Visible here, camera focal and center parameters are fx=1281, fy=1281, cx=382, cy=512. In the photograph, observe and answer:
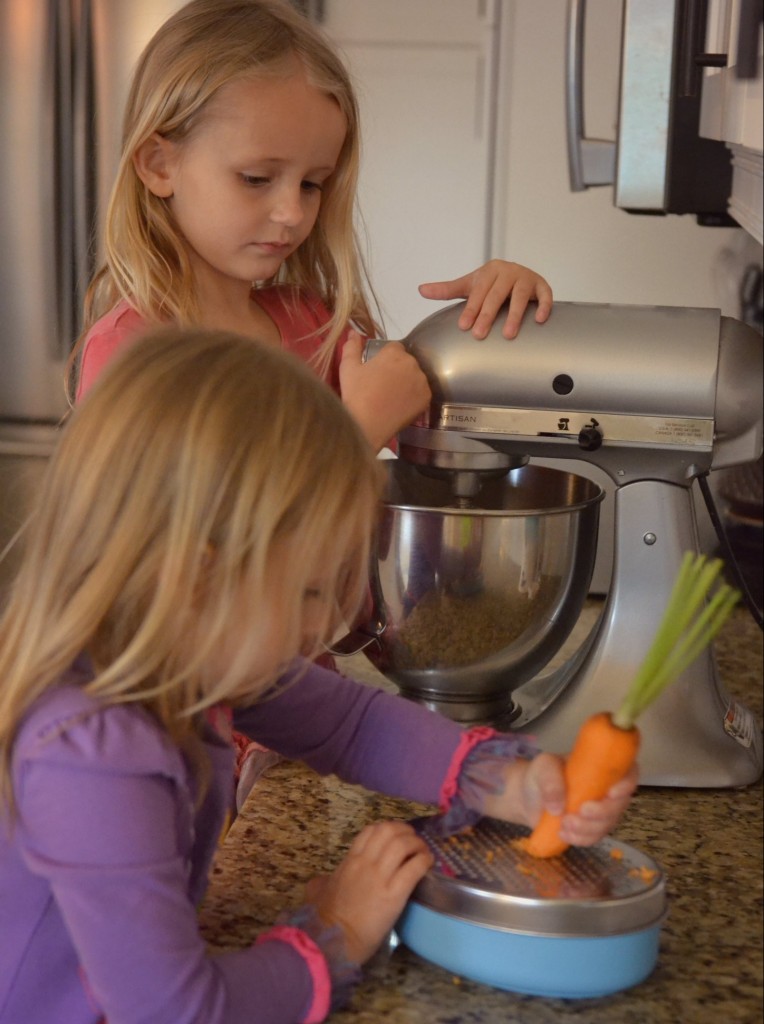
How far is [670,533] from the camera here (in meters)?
1.07

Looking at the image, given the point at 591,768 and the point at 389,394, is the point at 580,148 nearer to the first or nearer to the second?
the point at 389,394

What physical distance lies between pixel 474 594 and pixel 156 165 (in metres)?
0.56

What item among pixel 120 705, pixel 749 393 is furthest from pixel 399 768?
pixel 749 393

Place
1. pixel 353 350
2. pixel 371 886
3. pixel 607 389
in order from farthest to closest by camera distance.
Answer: pixel 353 350 → pixel 607 389 → pixel 371 886

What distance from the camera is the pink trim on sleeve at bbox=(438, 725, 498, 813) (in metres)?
0.85

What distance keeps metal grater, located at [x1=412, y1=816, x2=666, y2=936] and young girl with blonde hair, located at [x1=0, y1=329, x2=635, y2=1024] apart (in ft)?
0.07

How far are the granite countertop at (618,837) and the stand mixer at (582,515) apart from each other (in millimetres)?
81

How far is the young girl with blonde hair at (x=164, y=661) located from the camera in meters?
0.65

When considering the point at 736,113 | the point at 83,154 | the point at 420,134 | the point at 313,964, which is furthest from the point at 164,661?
the point at 83,154

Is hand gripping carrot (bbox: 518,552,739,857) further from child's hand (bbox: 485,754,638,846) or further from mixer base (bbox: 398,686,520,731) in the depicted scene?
mixer base (bbox: 398,686,520,731)

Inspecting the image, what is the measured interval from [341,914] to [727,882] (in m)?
0.29

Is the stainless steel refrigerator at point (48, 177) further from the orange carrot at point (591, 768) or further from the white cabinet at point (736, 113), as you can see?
the orange carrot at point (591, 768)

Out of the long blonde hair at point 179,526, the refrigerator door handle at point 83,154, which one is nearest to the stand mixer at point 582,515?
the long blonde hair at point 179,526

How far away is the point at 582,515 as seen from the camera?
42.2 inches
